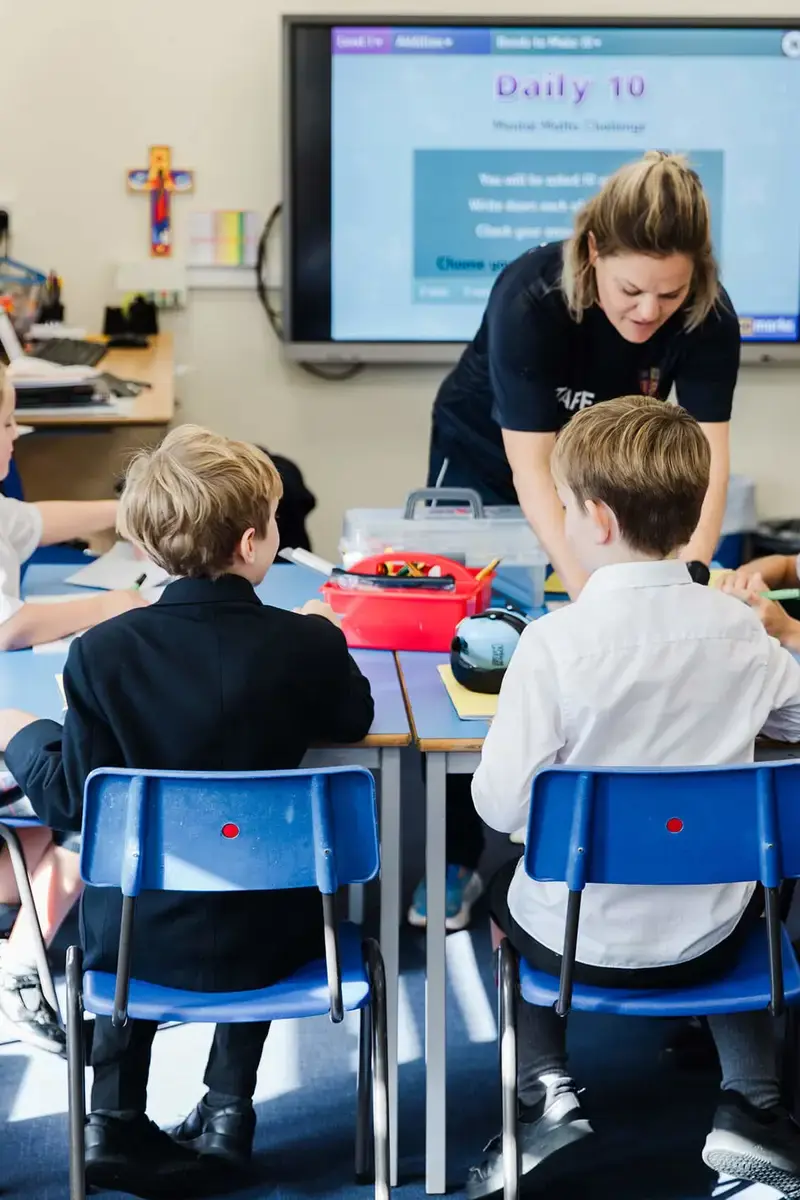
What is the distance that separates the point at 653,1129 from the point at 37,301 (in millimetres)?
3069

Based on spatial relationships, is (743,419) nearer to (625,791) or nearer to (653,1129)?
(653,1129)

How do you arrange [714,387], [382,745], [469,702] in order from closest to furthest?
[382,745], [469,702], [714,387]

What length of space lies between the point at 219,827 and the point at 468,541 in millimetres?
1016

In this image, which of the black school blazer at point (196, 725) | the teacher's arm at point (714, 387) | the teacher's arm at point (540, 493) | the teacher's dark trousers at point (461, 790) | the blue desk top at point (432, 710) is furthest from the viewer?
the teacher's dark trousers at point (461, 790)

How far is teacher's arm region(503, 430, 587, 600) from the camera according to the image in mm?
2270

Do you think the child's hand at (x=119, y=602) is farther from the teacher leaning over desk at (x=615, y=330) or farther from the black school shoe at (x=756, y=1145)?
the black school shoe at (x=756, y=1145)

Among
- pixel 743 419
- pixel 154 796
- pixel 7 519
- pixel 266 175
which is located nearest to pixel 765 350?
pixel 743 419

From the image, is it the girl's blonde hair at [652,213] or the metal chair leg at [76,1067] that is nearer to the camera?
the metal chair leg at [76,1067]

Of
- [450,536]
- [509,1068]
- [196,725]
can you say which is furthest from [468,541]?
[509,1068]

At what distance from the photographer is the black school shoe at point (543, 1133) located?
5.67 ft

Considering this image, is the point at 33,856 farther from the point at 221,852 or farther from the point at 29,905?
the point at 221,852

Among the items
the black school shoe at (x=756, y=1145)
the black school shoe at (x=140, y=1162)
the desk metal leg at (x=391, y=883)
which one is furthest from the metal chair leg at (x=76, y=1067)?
the black school shoe at (x=756, y=1145)

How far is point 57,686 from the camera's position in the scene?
6.23ft

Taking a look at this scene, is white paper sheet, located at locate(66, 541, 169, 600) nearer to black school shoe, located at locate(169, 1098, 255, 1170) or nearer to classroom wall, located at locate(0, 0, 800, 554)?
black school shoe, located at locate(169, 1098, 255, 1170)
